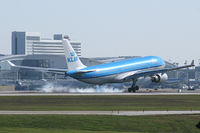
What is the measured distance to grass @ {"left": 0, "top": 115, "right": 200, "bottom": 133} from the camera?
47.8 metres

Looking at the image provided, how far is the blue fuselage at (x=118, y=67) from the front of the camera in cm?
10062

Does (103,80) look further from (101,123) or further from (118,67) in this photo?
(101,123)

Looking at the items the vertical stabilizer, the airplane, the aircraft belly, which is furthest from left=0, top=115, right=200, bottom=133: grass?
the aircraft belly

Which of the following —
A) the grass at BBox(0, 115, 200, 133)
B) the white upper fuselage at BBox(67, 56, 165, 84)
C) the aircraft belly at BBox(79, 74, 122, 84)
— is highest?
the white upper fuselage at BBox(67, 56, 165, 84)

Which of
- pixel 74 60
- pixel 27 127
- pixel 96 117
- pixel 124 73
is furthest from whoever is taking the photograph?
pixel 124 73

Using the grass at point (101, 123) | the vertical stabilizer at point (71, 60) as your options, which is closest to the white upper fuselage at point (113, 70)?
the vertical stabilizer at point (71, 60)

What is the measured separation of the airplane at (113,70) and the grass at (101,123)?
47.5m

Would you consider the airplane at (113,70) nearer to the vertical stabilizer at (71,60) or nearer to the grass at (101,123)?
the vertical stabilizer at (71,60)

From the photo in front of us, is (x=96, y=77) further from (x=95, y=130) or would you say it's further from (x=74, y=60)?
(x=95, y=130)

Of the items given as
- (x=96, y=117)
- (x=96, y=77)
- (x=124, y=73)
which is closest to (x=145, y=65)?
(x=124, y=73)

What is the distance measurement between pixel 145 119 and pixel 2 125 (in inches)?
511

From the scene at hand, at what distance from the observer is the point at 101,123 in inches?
1945

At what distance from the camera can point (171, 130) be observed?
48375 millimetres

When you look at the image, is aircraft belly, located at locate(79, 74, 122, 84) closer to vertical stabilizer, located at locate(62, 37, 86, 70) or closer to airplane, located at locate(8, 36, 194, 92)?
airplane, located at locate(8, 36, 194, 92)
